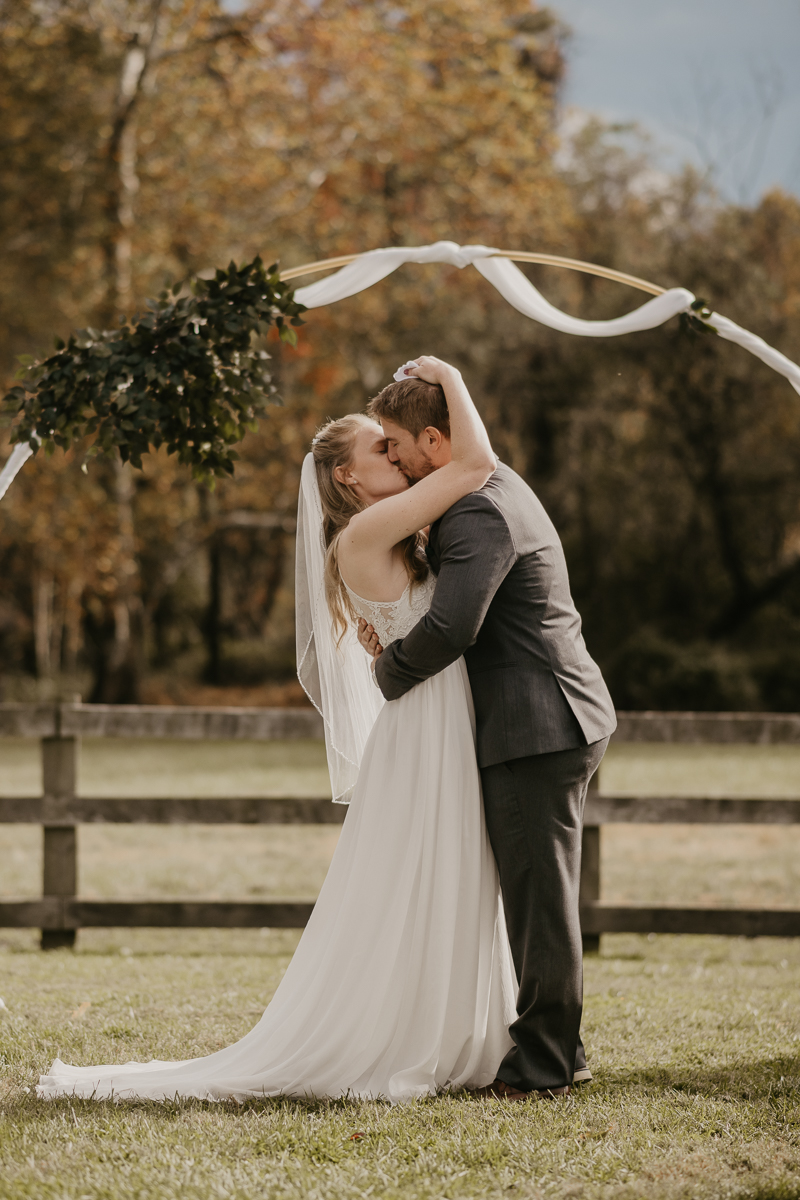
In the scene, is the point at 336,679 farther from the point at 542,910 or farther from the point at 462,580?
the point at 542,910

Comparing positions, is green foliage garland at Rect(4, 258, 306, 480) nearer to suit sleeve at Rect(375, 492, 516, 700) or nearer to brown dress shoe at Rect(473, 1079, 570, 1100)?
suit sleeve at Rect(375, 492, 516, 700)

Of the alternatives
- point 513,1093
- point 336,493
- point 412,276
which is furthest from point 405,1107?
point 412,276

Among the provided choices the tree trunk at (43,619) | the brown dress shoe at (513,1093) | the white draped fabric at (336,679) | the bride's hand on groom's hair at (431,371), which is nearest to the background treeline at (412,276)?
the tree trunk at (43,619)

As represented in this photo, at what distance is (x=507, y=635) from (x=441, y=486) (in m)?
0.53

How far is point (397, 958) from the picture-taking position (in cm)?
361

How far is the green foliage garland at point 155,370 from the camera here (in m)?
4.80

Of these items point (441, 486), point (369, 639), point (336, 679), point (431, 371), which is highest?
point (431, 371)

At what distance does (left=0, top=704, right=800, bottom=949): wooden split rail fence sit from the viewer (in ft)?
19.0

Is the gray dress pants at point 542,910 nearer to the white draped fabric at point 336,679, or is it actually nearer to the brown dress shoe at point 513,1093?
the brown dress shoe at point 513,1093

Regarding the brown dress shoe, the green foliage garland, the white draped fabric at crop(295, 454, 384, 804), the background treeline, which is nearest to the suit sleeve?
the white draped fabric at crop(295, 454, 384, 804)

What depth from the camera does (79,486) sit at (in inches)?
737

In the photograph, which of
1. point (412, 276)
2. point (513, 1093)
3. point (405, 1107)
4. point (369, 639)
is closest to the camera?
point (405, 1107)

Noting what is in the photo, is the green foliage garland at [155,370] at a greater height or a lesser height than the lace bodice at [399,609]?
greater

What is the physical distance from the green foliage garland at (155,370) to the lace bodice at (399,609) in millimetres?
1540
